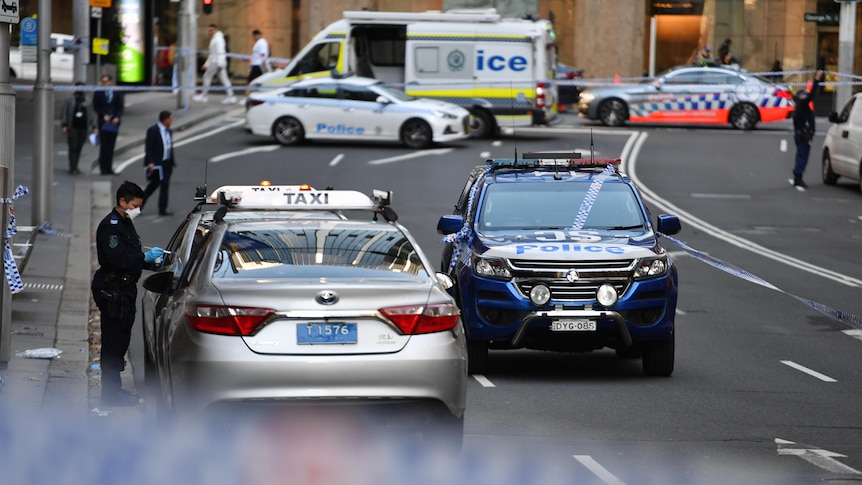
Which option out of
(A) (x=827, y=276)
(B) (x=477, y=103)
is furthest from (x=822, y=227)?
(B) (x=477, y=103)

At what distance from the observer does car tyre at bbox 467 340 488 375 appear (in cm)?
1334

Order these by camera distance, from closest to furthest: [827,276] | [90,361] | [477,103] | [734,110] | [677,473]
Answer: [677,473]
[90,361]
[827,276]
[477,103]
[734,110]

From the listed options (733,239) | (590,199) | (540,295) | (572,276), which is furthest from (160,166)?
(572,276)

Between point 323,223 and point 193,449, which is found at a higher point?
point 323,223

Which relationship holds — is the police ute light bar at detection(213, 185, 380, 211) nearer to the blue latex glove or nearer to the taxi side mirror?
the blue latex glove

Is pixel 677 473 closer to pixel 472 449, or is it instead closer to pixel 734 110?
pixel 472 449

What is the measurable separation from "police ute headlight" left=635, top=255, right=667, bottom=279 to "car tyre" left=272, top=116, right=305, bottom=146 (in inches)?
834

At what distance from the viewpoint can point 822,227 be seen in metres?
25.4

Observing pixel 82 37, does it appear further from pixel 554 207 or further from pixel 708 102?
pixel 554 207

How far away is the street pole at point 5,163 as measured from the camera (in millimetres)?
11992

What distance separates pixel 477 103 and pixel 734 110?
23.5ft

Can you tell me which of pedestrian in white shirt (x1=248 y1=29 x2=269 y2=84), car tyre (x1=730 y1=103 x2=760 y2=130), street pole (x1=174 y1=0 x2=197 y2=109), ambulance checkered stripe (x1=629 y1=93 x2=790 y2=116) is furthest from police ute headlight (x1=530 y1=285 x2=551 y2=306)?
pedestrian in white shirt (x1=248 y1=29 x2=269 y2=84)

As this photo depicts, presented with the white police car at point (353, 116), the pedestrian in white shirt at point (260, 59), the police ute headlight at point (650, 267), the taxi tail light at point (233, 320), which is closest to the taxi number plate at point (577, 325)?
the police ute headlight at point (650, 267)

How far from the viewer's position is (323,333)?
8.48 metres
